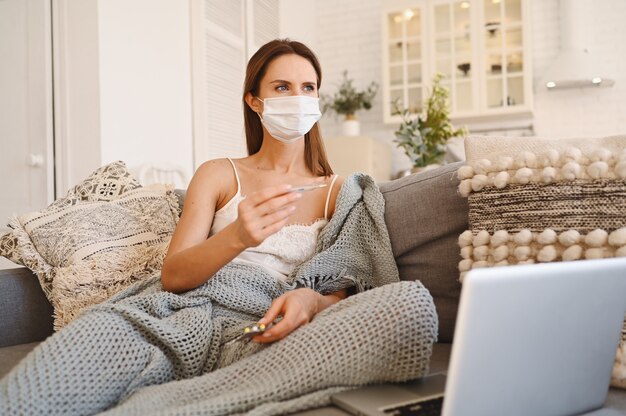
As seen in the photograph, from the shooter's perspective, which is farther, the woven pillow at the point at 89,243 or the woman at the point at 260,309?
the woven pillow at the point at 89,243

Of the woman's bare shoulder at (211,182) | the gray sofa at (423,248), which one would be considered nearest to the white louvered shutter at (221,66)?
the woman's bare shoulder at (211,182)

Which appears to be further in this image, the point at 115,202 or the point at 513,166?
the point at 115,202

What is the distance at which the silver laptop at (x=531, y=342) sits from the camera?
55 cm

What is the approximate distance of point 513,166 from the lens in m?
0.96

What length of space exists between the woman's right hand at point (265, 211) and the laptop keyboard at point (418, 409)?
1.24 ft

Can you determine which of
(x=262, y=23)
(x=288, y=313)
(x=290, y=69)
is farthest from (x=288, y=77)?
(x=262, y=23)

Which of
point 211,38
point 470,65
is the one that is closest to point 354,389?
point 211,38

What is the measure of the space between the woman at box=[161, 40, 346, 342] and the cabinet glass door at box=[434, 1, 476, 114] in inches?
119

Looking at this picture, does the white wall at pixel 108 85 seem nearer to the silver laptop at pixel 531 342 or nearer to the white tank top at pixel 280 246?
the white tank top at pixel 280 246

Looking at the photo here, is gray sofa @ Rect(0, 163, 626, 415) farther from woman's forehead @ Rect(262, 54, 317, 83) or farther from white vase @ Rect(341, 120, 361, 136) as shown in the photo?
white vase @ Rect(341, 120, 361, 136)

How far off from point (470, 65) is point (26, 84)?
3.09 metres

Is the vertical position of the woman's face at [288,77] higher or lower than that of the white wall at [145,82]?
lower

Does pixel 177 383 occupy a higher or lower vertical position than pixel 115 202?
lower

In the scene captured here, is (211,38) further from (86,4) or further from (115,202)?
(115,202)
